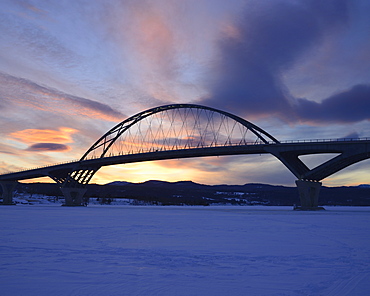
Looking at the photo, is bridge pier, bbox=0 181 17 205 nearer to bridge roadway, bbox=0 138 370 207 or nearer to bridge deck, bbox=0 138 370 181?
bridge deck, bbox=0 138 370 181

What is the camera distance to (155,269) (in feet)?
28.8

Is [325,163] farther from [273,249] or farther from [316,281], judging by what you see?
[316,281]

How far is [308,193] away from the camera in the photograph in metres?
58.1

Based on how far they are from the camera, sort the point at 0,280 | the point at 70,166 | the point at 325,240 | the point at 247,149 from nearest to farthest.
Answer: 1. the point at 0,280
2. the point at 325,240
3. the point at 247,149
4. the point at 70,166

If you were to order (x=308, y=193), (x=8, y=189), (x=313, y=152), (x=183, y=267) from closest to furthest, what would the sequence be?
(x=183, y=267) → (x=308, y=193) → (x=313, y=152) → (x=8, y=189)

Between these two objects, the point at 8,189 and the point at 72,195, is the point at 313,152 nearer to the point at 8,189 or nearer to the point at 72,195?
the point at 72,195

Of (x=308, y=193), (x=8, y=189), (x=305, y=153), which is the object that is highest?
(x=305, y=153)

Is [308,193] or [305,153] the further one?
[305,153]

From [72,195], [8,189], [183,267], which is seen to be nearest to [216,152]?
[72,195]

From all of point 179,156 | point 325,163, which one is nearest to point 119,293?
point 325,163

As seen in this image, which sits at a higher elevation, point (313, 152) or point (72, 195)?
point (313, 152)

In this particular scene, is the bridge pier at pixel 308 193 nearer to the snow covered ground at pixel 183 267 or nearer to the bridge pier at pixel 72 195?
the snow covered ground at pixel 183 267

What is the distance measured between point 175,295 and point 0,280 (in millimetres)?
4077

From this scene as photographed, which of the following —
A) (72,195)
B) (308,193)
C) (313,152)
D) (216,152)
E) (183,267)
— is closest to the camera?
(183,267)
